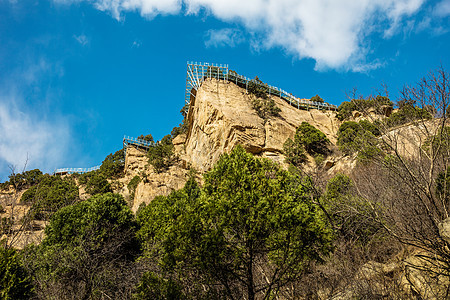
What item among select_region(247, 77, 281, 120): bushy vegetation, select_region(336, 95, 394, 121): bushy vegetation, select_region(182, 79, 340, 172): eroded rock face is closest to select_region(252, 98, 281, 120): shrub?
select_region(247, 77, 281, 120): bushy vegetation

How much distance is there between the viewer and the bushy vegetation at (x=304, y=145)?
32.5 m

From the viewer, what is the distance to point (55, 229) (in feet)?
55.7

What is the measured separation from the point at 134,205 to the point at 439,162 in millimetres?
29440

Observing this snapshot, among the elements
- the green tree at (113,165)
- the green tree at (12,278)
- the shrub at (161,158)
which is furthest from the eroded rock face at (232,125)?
the green tree at (12,278)

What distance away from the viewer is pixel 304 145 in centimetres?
3403

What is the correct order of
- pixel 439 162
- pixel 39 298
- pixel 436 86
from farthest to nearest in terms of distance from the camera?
pixel 439 162 → pixel 39 298 → pixel 436 86

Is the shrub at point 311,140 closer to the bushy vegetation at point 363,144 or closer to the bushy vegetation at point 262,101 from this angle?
the bushy vegetation at point 262,101

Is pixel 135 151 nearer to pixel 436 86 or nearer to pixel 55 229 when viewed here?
pixel 55 229

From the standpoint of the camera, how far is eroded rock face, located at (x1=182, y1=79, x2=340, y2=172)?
33.8 m

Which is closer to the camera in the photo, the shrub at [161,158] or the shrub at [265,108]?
the shrub at [161,158]

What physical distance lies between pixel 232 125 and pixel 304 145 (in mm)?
8566

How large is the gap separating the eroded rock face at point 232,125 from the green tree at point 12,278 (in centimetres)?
2327

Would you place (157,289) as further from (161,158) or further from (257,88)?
(257,88)

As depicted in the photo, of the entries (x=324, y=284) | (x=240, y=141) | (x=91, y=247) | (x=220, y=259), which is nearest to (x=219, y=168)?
(x=220, y=259)
